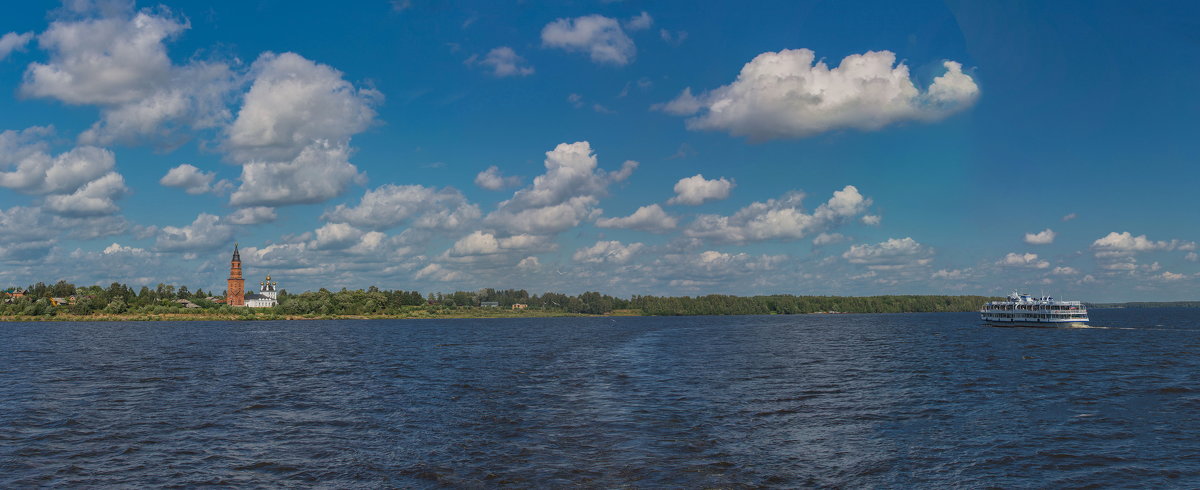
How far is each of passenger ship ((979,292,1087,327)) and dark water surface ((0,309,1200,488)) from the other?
89.1m

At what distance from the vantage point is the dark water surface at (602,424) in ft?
86.9

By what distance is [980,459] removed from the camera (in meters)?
29.1

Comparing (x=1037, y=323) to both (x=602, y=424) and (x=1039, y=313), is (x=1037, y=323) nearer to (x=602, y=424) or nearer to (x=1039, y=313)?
(x=1039, y=313)

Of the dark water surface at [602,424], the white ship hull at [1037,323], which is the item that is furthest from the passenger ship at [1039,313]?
the dark water surface at [602,424]

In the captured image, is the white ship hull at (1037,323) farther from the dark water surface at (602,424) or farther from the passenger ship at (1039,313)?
the dark water surface at (602,424)

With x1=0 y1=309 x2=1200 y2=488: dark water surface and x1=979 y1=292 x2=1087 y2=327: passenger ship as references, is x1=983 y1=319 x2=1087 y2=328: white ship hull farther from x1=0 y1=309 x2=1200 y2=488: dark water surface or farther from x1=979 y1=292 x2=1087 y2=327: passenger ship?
x1=0 y1=309 x2=1200 y2=488: dark water surface

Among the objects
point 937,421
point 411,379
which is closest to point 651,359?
point 411,379

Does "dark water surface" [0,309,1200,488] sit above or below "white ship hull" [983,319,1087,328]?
below

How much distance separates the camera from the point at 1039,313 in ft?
509

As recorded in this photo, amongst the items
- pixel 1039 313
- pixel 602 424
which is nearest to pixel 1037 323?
Answer: pixel 1039 313

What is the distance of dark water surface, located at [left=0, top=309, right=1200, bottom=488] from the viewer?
26500mm

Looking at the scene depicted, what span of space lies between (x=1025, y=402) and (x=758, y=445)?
24.1 metres

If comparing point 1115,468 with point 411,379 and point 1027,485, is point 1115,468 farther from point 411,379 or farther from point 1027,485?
point 411,379

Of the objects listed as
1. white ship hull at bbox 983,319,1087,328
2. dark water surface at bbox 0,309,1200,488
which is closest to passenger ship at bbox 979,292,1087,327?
white ship hull at bbox 983,319,1087,328
